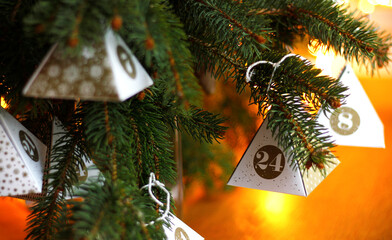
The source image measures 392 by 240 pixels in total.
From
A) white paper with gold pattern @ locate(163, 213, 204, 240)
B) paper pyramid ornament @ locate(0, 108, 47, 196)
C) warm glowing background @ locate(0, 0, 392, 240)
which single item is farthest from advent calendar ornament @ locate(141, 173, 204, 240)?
warm glowing background @ locate(0, 0, 392, 240)

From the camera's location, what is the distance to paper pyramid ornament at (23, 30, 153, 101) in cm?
24

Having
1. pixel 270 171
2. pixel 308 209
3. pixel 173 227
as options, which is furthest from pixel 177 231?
pixel 308 209

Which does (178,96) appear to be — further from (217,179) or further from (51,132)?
(217,179)

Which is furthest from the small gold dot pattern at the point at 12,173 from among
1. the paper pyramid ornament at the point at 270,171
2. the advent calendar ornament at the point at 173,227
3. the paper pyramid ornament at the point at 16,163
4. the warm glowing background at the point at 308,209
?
the warm glowing background at the point at 308,209

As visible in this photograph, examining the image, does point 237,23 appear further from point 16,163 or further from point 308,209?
point 308,209

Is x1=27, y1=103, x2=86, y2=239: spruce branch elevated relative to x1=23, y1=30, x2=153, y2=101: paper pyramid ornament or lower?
lower

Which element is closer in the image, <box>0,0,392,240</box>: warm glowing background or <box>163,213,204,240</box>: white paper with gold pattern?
<box>163,213,204,240</box>: white paper with gold pattern

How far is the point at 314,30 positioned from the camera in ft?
1.45

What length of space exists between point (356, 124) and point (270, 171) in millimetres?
162

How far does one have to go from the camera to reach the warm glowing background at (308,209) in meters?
0.55

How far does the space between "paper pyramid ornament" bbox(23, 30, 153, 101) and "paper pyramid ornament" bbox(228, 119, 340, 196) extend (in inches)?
8.0

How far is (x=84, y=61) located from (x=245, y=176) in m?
0.24

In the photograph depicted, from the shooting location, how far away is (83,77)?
24 cm

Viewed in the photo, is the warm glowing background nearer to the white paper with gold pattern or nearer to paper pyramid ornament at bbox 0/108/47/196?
A: the white paper with gold pattern
